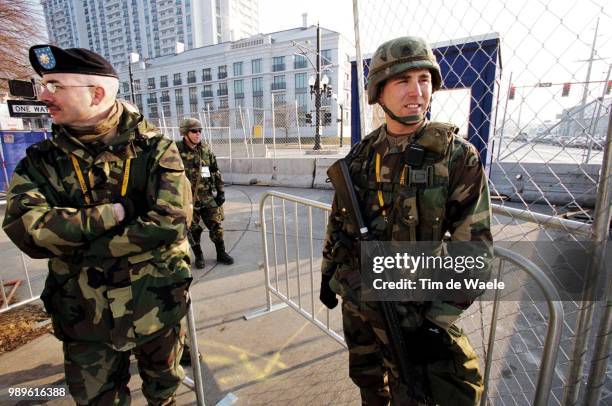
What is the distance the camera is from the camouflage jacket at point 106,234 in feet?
4.76

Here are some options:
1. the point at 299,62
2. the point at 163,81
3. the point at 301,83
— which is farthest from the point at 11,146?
the point at 163,81

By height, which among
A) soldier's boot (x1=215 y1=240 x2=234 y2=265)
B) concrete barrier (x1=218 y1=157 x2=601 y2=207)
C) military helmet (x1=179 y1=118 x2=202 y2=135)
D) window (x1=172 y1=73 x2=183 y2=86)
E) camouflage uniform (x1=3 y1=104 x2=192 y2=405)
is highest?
window (x1=172 y1=73 x2=183 y2=86)

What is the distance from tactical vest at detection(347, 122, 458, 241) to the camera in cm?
133

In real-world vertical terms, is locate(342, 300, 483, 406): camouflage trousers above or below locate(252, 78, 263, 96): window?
below

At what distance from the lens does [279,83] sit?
4756 cm

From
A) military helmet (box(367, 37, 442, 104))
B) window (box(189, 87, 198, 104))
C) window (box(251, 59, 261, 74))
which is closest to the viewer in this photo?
military helmet (box(367, 37, 442, 104))

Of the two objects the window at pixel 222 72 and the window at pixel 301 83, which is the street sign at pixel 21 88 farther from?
the window at pixel 222 72

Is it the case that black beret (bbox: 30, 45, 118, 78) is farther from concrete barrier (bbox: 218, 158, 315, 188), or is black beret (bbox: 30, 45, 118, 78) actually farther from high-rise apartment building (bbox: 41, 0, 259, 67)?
high-rise apartment building (bbox: 41, 0, 259, 67)

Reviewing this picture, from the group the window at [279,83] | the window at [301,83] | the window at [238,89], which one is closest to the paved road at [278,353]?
the window at [301,83]

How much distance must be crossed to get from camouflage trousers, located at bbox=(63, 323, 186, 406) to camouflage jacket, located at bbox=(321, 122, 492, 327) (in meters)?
1.04

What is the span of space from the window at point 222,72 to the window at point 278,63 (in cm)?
853

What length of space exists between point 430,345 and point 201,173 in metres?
3.53

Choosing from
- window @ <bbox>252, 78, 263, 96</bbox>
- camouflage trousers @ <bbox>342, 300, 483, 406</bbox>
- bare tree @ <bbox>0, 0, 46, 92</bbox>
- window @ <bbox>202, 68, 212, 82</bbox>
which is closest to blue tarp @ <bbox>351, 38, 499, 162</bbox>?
camouflage trousers @ <bbox>342, 300, 483, 406</bbox>

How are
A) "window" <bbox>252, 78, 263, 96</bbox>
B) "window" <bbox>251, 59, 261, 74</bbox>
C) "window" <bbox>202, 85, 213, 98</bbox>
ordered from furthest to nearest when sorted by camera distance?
1. "window" <bbox>202, 85, 213, 98</bbox>
2. "window" <bbox>251, 59, 261, 74</bbox>
3. "window" <bbox>252, 78, 263, 96</bbox>
